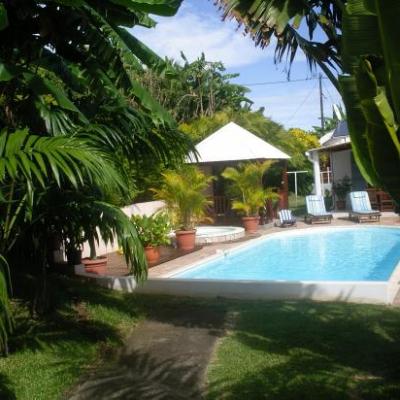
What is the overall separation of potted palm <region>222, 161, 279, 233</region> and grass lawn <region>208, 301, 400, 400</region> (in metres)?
9.97

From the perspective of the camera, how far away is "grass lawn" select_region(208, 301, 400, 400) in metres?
4.51

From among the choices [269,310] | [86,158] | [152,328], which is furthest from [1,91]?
[269,310]

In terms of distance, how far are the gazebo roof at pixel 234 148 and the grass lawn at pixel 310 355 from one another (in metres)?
11.3

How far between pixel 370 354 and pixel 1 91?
15.0 ft

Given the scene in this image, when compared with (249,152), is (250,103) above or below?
above

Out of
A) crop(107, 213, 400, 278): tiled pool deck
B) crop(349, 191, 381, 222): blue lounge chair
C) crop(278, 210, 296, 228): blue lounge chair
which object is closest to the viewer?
crop(107, 213, 400, 278): tiled pool deck

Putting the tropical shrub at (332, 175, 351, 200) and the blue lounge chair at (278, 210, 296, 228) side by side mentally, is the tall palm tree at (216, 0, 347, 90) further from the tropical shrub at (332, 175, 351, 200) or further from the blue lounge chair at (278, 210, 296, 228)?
the tropical shrub at (332, 175, 351, 200)

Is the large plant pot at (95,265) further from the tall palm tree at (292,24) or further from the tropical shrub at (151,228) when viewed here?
the tall palm tree at (292,24)

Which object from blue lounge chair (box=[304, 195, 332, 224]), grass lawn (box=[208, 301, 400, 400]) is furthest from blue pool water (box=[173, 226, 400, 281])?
grass lawn (box=[208, 301, 400, 400])

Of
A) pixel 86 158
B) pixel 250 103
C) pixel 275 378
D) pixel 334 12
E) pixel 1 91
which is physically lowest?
pixel 275 378

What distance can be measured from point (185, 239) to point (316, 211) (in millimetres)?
6837

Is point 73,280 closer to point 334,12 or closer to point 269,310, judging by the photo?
point 269,310

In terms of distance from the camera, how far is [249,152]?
18.3 metres

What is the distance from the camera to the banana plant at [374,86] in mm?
2574
